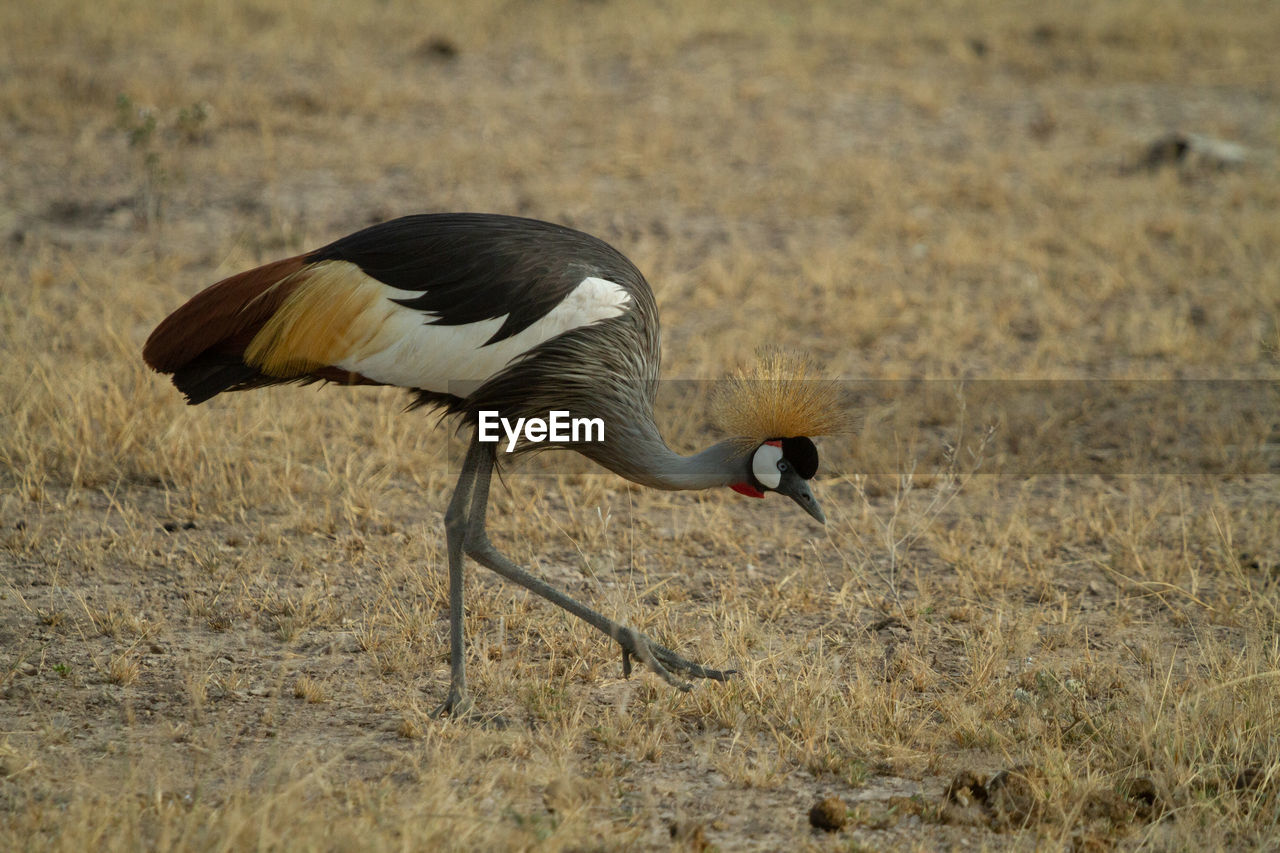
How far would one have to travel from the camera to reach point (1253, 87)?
35.1 ft

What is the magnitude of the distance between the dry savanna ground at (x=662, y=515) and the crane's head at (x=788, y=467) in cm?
56

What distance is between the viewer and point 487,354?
338 cm

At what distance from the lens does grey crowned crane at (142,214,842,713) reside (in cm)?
330

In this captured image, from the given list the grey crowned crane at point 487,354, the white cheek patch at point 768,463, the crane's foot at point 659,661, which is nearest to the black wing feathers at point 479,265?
the grey crowned crane at point 487,354

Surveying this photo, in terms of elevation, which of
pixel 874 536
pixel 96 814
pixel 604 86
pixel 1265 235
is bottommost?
pixel 96 814

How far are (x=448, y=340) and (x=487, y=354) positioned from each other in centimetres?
11

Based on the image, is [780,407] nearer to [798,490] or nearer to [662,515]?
[798,490]

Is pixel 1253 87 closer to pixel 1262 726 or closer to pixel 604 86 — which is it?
pixel 604 86

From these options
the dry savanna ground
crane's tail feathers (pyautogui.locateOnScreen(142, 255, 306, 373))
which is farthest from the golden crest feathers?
→ crane's tail feathers (pyautogui.locateOnScreen(142, 255, 306, 373))

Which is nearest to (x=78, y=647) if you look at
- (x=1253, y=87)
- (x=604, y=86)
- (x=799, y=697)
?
(x=799, y=697)

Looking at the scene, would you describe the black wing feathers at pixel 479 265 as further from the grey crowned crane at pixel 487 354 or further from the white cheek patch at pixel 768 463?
the white cheek patch at pixel 768 463

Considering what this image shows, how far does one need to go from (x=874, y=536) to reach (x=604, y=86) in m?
6.49

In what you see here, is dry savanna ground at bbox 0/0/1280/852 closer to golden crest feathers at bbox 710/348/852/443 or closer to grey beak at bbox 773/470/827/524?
grey beak at bbox 773/470/827/524

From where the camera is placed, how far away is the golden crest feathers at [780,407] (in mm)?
3250
